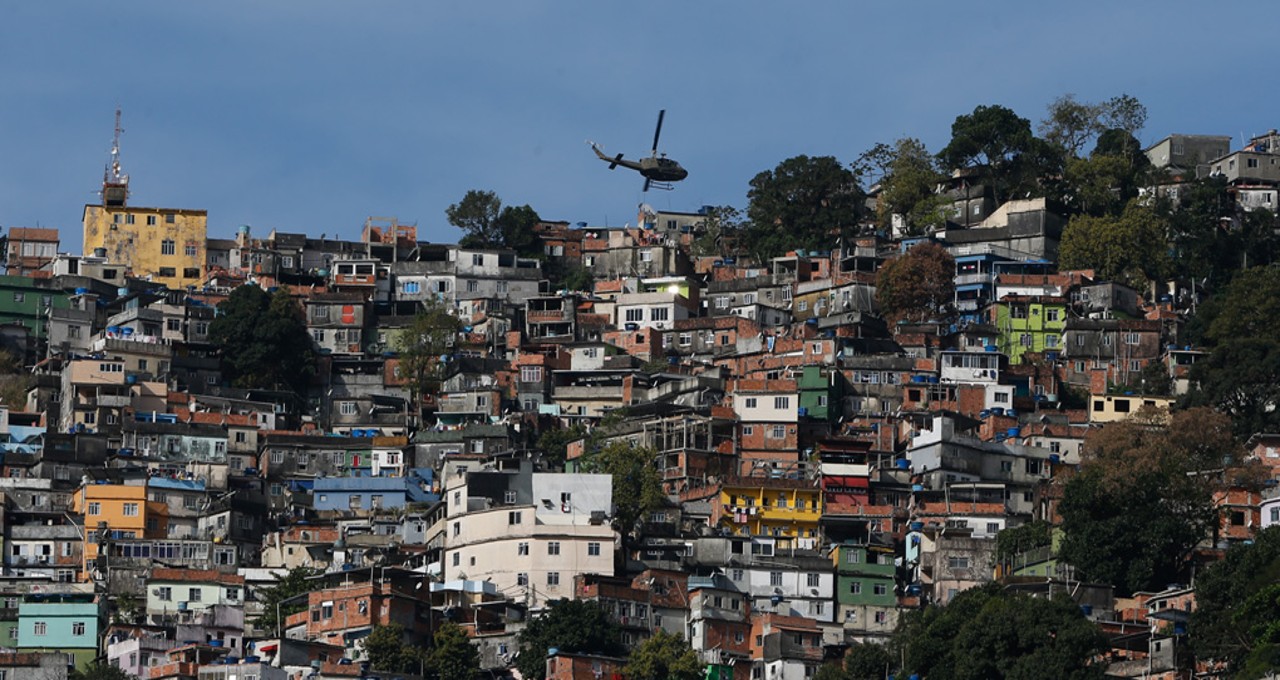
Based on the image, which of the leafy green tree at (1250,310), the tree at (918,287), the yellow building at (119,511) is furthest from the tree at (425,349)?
the leafy green tree at (1250,310)

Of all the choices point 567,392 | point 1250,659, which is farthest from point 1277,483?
point 567,392

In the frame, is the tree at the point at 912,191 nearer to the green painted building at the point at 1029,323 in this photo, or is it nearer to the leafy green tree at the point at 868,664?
the green painted building at the point at 1029,323

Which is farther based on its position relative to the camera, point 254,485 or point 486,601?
point 254,485

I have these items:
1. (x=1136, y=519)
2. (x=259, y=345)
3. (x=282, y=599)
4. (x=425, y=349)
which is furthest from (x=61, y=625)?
(x=1136, y=519)

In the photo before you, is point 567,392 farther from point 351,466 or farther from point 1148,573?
point 1148,573

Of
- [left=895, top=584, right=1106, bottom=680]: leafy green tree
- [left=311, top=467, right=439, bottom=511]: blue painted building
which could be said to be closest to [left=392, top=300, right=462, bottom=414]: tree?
[left=311, top=467, right=439, bottom=511]: blue painted building

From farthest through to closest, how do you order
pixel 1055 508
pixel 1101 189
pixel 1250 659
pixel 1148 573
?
pixel 1101 189, pixel 1055 508, pixel 1148 573, pixel 1250 659

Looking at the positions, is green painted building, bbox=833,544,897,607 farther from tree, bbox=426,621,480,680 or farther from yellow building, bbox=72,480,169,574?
yellow building, bbox=72,480,169,574
